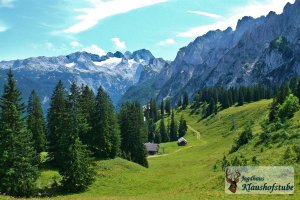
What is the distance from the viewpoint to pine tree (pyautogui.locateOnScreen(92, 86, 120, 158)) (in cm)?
8050

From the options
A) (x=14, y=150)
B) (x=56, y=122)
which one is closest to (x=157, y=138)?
(x=56, y=122)

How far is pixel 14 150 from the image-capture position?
53.4 metres

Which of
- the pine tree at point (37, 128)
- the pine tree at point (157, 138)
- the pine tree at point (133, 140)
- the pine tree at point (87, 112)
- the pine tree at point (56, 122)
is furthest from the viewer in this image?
the pine tree at point (157, 138)

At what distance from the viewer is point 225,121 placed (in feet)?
557

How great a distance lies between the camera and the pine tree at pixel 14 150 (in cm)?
5191

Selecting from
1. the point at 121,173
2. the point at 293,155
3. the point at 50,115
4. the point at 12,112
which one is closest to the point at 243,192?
the point at 293,155

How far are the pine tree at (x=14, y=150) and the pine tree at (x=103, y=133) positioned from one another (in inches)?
1002

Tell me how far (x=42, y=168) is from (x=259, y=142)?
38217 millimetres

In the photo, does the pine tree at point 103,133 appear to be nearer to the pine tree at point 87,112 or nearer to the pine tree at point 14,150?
the pine tree at point 87,112

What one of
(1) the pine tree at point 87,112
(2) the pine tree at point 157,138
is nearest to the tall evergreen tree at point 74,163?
(1) the pine tree at point 87,112

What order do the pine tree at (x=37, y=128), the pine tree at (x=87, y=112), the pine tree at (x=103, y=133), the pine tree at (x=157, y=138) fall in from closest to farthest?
the pine tree at (x=37, y=128), the pine tree at (x=87, y=112), the pine tree at (x=103, y=133), the pine tree at (x=157, y=138)

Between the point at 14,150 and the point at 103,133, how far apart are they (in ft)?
93.4

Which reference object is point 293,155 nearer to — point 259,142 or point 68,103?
point 259,142

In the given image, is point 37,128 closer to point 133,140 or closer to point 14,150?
point 133,140
